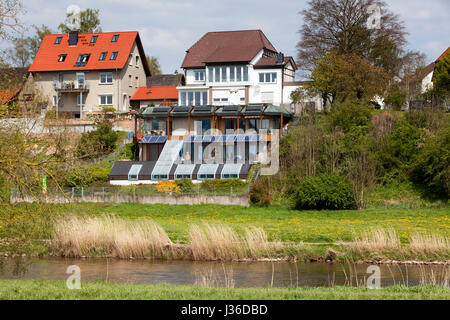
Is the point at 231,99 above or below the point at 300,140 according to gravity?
above

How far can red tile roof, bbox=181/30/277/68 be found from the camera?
6239cm

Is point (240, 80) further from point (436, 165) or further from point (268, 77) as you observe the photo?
point (436, 165)

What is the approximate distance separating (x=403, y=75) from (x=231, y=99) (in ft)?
60.5

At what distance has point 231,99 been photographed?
204 feet

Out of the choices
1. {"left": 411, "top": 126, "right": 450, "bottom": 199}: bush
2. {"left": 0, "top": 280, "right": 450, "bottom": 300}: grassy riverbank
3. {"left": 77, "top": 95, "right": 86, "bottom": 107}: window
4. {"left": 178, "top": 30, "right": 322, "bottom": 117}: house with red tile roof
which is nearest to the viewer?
{"left": 0, "top": 280, "right": 450, "bottom": 300}: grassy riverbank

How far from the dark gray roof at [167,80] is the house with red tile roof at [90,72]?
293cm

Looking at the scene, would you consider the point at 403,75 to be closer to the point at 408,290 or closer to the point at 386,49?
the point at 386,49

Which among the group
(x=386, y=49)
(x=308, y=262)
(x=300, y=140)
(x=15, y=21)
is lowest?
(x=308, y=262)

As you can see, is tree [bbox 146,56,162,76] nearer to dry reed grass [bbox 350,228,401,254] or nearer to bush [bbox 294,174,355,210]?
bush [bbox 294,174,355,210]

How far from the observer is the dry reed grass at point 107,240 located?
26.1 metres

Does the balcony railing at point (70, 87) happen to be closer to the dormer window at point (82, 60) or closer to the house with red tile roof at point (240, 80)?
the dormer window at point (82, 60)

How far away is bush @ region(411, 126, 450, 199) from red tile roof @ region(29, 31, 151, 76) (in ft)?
122

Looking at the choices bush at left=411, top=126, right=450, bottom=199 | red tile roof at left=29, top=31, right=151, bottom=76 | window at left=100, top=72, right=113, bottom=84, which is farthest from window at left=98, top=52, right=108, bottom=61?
bush at left=411, top=126, right=450, bottom=199
